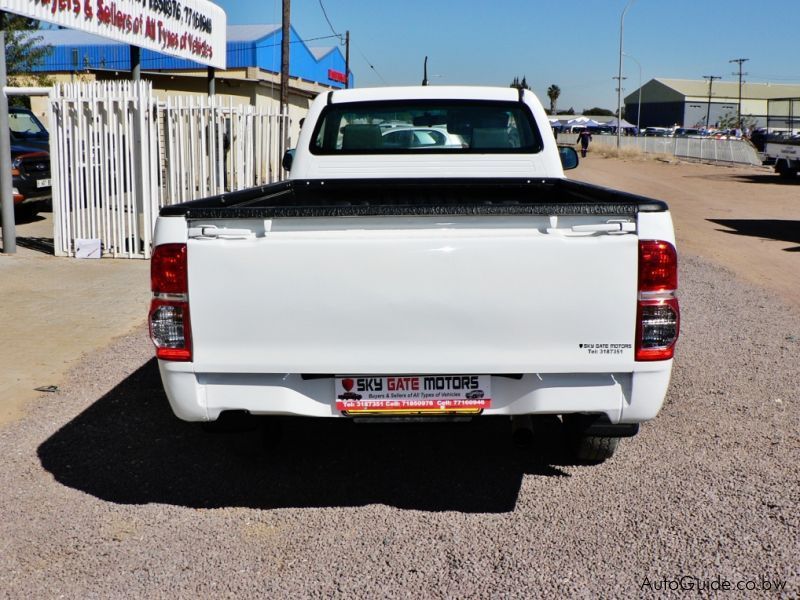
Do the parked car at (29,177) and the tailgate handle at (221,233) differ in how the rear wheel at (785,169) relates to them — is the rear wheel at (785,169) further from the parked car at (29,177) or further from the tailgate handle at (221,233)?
the tailgate handle at (221,233)

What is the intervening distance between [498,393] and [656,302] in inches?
28.7

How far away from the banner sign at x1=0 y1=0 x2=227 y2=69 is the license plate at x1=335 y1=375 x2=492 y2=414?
29.3 feet

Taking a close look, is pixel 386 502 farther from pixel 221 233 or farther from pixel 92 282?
pixel 92 282

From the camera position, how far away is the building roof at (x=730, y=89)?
132375 millimetres

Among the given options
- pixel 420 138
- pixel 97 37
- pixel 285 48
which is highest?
pixel 97 37

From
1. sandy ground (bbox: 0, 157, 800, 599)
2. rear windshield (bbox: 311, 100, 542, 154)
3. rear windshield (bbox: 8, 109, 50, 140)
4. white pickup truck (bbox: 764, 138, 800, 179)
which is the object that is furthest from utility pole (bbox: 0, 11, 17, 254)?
white pickup truck (bbox: 764, 138, 800, 179)

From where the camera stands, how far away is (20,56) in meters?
34.1

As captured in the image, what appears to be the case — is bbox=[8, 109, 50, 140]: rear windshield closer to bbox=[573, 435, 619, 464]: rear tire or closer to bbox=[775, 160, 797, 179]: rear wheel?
bbox=[573, 435, 619, 464]: rear tire

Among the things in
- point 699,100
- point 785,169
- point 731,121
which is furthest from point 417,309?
point 699,100

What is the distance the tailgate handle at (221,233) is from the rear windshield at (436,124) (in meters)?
2.69

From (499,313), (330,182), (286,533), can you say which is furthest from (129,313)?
(499,313)

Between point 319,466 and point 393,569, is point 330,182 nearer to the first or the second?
point 319,466

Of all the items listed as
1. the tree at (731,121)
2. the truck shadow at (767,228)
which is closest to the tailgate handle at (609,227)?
the truck shadow at (767,228)

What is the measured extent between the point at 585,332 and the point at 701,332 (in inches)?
192
